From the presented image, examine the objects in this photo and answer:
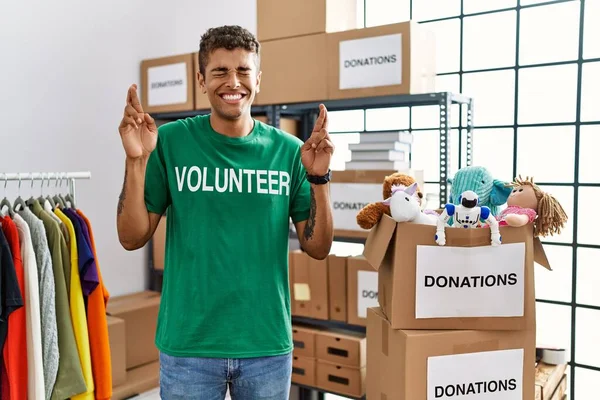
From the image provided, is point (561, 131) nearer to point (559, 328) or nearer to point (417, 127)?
point (417, 127)

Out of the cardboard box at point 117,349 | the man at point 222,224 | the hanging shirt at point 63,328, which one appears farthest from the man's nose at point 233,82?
the cardboard box at point 117,349

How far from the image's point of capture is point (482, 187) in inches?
59.0

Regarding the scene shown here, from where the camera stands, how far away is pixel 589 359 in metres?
2.66

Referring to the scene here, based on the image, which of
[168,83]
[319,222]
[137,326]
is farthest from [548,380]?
[168,83]

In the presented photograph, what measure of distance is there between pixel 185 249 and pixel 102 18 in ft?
6.74

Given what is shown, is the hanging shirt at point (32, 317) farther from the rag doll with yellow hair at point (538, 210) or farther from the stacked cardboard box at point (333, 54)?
the rag doll with yellow hair at point (538, 210)

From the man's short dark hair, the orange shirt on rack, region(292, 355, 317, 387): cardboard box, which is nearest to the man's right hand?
the man's short dark hair

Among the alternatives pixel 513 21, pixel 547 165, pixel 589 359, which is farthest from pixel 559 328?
pixel 513 21

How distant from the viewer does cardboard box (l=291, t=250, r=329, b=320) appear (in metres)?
2.49

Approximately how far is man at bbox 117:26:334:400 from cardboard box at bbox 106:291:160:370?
1.49 metres

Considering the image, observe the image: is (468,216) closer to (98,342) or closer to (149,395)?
(98,342)

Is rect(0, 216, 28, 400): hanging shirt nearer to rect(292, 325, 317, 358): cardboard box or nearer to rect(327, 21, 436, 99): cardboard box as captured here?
rect(292, 325, 317, 358): cardboard box

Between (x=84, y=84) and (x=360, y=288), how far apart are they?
1.72 m

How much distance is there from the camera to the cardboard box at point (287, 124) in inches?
108
